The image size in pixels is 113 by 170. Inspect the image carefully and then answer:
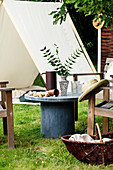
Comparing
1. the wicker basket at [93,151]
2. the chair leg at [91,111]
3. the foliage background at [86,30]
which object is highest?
the foliage background at [86,30]

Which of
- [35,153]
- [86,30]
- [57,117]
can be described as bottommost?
[35,153]

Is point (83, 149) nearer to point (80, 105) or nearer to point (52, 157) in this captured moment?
point (52, 157)

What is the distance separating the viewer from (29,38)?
4.87 metres

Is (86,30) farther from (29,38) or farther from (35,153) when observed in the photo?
(35,153)

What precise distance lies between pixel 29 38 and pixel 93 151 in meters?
3.01

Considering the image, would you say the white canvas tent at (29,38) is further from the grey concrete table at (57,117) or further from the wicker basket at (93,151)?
the wicker basket at (93,151)

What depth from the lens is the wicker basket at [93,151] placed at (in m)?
2.26

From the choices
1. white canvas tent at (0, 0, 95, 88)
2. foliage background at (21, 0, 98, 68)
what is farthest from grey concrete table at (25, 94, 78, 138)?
foliage background at (21, 0, 98, 68)

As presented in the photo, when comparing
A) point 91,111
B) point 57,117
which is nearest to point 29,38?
point 57,117

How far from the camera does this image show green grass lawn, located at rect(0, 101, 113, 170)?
2.38 meters

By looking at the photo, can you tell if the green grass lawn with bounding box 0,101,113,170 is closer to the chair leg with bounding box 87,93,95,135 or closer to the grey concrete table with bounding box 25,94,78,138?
the grey concrete table with bounding box 25,94,78,138

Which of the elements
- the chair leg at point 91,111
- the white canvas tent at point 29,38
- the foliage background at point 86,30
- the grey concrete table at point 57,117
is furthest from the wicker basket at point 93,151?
the foliage background at point 86,30

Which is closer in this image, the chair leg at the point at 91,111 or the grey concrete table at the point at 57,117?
the chair leg at the point at 91,111

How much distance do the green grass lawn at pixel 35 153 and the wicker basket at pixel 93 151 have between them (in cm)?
5
